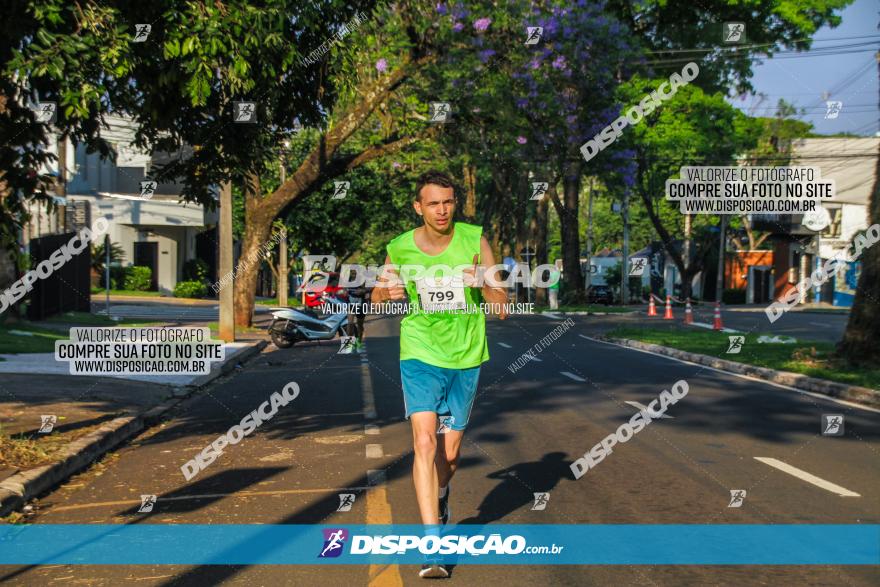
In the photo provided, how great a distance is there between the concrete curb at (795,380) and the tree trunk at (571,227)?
69.9 ft

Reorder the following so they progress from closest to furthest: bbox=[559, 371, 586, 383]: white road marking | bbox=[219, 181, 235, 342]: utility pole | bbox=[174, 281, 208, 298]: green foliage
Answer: bbox=[559, 371, 586, 383]: white road marking < bbox=[219, 181, 235, 342]: utility pole < bbox=[174, 281, 208, 298]: green foliage

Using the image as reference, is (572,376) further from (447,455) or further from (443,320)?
(443,320)

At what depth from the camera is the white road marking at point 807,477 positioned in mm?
7723

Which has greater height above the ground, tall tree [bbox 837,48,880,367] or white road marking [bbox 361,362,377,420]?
tall tree [bbox 837,48,880,367]

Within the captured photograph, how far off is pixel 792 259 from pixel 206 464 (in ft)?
199

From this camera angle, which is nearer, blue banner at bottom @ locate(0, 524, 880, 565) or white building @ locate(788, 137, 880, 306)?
blue banner at bottom @ locate(0, 524, 880, 565)

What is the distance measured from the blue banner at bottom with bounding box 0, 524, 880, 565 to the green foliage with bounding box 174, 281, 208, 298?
43135mm

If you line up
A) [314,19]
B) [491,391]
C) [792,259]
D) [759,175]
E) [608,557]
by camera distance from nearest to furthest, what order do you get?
[608,557] < [314,19] < [491,391] < [759,175] < [792,259]

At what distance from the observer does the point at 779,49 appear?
4153 centimetres

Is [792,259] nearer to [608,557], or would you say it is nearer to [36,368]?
[36,368]

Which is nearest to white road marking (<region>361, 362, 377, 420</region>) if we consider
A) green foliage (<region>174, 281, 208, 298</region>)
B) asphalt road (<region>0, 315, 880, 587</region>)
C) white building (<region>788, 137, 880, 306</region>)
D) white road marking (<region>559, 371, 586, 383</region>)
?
asphalt road (<region>0, 315, 880, 587</region>)

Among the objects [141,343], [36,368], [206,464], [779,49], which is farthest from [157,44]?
[779,49]

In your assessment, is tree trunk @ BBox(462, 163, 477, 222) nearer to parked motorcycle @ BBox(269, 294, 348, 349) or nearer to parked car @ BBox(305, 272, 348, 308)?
parked car @ BBox(305, 272, 348, 308)

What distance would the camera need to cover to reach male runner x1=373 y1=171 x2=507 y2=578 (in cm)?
579
